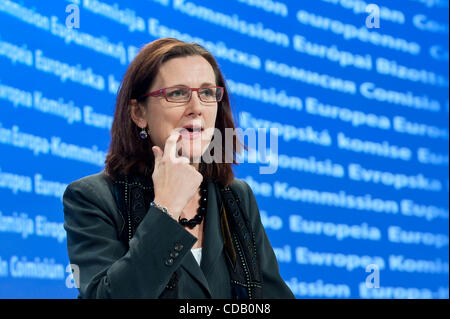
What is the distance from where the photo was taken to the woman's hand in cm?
144

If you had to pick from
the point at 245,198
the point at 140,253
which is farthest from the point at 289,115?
the point at 140,253

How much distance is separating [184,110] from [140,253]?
0.42 m

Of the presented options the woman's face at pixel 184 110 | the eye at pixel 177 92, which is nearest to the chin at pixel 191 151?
the woman's face at pixel 184 110

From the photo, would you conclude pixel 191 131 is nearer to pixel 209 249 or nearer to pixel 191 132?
pixel 191 132

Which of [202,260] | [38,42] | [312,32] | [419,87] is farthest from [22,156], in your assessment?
[419,87]

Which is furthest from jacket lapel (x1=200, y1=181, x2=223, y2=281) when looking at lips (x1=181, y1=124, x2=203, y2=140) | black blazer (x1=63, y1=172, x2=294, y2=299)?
lips (x1=181, y1=124, x2=203, y2=140)

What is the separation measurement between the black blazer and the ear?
16 cm

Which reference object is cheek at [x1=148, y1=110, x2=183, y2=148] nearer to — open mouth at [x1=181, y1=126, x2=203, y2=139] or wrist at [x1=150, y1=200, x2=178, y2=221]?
open mouth at [x1=181, y1=126, x2=203, y2=139]

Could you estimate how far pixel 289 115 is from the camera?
3.39 meters

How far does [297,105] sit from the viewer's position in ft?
11.2

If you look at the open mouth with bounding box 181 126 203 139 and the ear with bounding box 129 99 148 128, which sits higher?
the ear with bounding box 129 99 148 128
